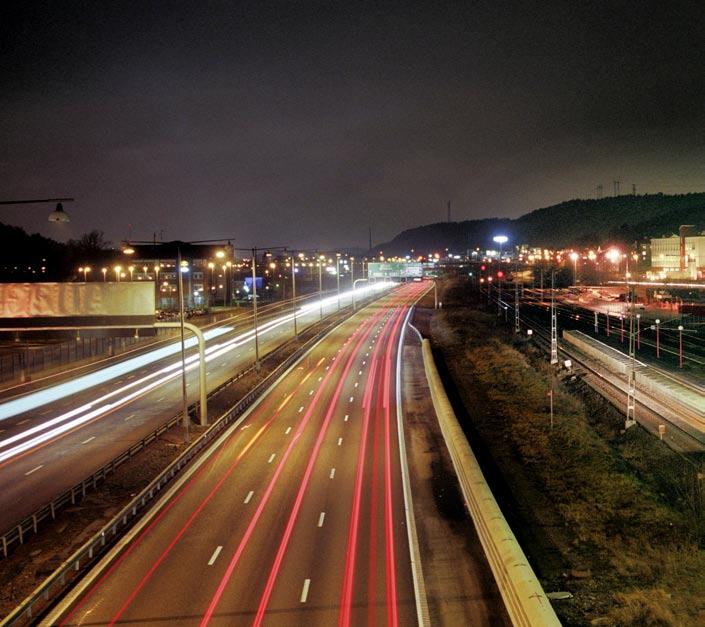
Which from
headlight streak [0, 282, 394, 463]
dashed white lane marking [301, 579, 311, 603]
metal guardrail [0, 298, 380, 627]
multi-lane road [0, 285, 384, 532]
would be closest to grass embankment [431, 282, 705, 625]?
dashed white lane marking [301, 579, 311, 603]

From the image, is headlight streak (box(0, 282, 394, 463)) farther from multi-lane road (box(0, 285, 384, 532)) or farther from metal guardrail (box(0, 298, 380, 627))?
metal guardrail (box(0, 298, 380, 627))

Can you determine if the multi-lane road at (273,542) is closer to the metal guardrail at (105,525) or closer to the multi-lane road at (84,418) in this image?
the metal guardrail at (105,525)

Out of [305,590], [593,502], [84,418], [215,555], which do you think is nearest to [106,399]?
[84,418]

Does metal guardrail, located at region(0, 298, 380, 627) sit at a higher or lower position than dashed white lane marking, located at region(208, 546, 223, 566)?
higher

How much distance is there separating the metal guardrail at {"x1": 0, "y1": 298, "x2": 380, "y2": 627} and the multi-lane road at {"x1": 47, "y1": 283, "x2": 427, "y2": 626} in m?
0.48

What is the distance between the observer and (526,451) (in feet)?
99.1

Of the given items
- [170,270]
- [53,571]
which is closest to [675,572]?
[53,571]

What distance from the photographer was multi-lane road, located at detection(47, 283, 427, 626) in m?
15.1

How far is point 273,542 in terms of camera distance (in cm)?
1880

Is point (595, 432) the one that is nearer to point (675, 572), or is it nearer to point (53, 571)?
point (675, 572)

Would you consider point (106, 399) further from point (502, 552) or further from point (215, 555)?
point (502, 552)

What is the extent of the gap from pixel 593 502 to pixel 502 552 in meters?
8.61

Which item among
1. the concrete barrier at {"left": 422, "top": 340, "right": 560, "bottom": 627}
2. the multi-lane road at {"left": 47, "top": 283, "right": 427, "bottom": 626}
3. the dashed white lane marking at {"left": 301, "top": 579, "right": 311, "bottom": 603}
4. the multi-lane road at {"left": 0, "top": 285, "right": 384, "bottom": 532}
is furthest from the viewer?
the multi-lane road at {"left": 0, "top": 285, "right": 384, "bottom": 532}

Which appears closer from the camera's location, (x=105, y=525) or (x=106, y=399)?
(x=105, y=525)
